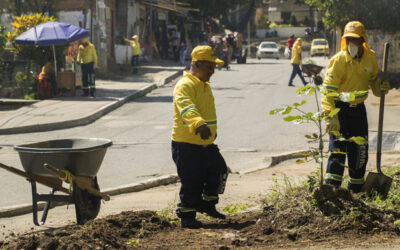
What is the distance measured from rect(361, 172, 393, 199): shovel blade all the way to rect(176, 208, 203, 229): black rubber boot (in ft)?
5.71

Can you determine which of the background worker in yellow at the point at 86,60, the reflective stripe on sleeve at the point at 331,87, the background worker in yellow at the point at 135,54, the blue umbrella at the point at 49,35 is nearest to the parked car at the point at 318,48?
the background worker in yellow at the point at 135,54

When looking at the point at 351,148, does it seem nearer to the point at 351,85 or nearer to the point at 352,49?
the point at 351,85

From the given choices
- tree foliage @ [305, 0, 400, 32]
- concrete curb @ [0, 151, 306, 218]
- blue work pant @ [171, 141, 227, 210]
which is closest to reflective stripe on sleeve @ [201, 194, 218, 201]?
blue work pant @ [171, 141, 227, 210]

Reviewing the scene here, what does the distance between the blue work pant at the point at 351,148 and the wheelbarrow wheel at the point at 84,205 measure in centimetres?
229

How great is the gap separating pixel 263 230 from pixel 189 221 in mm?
731

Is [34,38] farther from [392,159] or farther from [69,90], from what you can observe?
[392,159]

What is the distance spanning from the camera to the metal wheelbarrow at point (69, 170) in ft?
19.4

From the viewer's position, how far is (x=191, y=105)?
18.7 ft

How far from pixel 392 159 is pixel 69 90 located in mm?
12628

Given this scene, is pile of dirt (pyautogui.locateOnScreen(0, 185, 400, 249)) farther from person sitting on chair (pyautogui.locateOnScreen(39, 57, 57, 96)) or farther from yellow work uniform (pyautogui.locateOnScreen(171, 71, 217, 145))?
person sitting on chair (pyautogui.locateOnScreen(39, 57, 57, 96))

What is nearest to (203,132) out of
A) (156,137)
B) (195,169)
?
(195,169)

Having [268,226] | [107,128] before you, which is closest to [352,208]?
[268,226]

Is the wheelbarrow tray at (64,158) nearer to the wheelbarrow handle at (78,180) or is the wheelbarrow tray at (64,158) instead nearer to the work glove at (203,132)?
the wheelbarrow handle at (78,180)

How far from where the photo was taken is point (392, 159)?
10.0 meters
